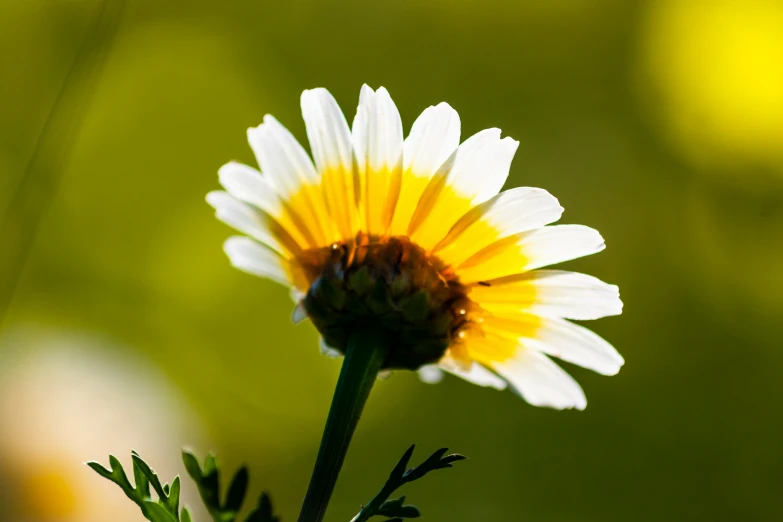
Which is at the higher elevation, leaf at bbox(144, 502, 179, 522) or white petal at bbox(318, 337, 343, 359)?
white petal at bbox(318, 337, 343, 359)

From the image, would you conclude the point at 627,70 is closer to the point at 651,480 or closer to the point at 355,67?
the point at 355,67

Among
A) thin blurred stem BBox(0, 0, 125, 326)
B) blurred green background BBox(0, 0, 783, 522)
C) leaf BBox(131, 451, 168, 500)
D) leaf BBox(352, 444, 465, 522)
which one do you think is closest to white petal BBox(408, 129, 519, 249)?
leaf BBox(352, 444, 465, 522)

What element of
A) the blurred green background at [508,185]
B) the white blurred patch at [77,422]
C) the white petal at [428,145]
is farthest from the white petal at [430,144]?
the blurred green background at [508,185]

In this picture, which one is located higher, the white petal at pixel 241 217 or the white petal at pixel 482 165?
the white petal at pixel 482 165

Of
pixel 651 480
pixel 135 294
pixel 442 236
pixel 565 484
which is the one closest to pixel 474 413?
pixel 565 484

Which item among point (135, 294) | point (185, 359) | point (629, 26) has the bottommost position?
point (185, 359)

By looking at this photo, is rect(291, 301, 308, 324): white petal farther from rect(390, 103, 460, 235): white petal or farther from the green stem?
rect(390, 103, 460, 235): white petal

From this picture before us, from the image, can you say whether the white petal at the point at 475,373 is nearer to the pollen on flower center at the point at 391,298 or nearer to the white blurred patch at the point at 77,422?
the pollen on flower center at the point at 391,298
